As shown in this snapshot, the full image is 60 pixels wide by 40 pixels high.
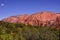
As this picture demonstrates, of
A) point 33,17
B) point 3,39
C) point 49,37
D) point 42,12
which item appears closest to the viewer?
point 3,39

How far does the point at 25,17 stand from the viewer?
11950 centimetres

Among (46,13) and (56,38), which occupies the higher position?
(46,13)

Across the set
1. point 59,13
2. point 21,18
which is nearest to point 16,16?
point 21,18

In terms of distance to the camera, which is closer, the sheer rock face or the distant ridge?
the distant ridge

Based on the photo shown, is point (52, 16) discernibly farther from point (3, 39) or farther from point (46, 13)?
point (3, 39)

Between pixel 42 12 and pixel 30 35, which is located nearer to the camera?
pixel 30 35

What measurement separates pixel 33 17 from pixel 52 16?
1192cm

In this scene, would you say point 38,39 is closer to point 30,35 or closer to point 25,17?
point 30,35

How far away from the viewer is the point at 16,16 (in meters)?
127

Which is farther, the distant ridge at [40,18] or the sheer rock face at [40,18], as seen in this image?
the sheer rock face at [40,18]

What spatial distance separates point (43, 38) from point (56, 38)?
5.03 meters

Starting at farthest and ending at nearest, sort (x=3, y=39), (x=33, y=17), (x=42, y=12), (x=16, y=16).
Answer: (x=16, y=16) < (x=42, y=12) < (x=33, y=17) < (x=3, y=39)

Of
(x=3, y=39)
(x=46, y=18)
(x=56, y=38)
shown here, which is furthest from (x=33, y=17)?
(x=3, y=39)

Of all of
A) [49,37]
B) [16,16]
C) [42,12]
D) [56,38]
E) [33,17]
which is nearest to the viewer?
[49,37]
